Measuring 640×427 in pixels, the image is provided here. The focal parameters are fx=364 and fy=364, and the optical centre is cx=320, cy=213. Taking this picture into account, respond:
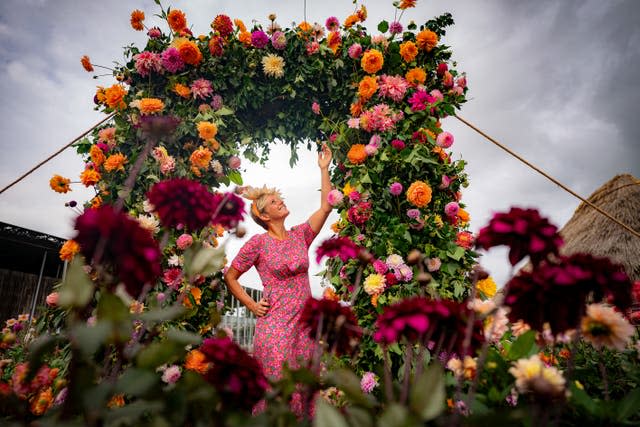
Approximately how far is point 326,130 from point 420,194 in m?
1.08

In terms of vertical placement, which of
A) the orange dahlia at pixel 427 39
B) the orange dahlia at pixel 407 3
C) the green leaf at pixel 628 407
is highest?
the orange dahlia at pixel 407 3

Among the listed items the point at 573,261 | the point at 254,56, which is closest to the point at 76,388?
the point at 573,261

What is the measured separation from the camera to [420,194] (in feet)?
7.59

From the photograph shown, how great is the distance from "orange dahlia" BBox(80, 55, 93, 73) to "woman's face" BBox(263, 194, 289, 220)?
1.74 m

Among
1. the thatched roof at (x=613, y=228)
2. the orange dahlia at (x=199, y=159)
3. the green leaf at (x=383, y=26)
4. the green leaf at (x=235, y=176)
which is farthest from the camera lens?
the thatched roof at (x=613, y=228)

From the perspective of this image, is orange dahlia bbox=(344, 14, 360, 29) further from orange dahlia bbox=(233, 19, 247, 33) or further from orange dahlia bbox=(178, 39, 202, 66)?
orange dahlia bbox=(178, 39, 202, 66)

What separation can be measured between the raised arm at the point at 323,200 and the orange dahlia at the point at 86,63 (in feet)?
6.27

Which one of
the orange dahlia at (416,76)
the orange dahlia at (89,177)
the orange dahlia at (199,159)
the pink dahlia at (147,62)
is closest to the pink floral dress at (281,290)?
the orange dahlia at (199,159)

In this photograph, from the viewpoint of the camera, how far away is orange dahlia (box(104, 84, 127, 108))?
2.75 metres

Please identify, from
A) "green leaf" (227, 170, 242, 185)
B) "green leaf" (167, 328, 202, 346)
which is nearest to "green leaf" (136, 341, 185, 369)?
"green leaf" (167, 328, 202, 346)

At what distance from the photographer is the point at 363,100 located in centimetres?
280

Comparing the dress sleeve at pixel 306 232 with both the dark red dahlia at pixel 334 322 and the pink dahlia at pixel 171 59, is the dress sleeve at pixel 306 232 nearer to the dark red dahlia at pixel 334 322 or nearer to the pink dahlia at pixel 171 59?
the pink dahlia at pixel 171 59

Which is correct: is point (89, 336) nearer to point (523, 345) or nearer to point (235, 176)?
point (523, 345)

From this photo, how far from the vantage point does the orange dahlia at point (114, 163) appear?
8.61 ft
